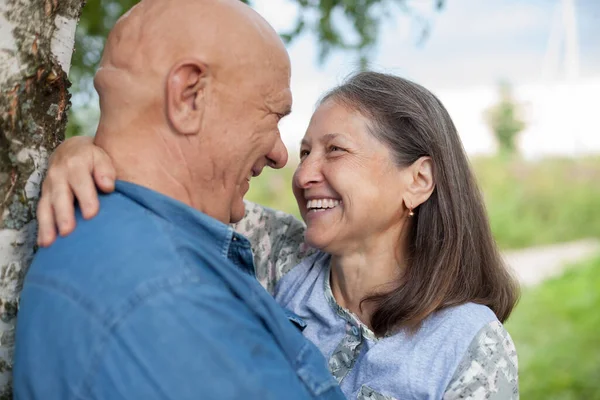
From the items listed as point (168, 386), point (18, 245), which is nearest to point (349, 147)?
point (18, 245)

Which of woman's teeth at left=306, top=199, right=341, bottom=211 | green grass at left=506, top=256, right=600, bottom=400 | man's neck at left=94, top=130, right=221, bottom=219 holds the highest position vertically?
man's neck at left=94, top=130, right=221, bottom=219

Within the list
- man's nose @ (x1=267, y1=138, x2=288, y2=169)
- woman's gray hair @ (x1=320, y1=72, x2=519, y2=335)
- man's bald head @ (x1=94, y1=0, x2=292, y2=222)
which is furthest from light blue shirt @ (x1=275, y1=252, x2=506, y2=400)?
man's bald head @ (x1=94, y1=0, x2=292, y2=222)

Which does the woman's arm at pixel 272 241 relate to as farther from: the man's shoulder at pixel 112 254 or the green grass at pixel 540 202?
the green grass at pixel 540 202

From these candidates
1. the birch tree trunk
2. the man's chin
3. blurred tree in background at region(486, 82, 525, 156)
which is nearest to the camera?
the birch tree trunk

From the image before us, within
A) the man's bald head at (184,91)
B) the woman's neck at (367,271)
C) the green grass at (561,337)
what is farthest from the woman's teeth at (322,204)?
the green grass at (561,337)

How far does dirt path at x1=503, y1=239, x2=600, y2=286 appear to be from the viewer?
319 inches

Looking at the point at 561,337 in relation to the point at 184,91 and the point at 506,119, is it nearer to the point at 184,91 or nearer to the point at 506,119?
the point at 184,91

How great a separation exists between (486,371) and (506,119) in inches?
473

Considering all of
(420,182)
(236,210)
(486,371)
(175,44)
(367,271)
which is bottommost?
(486,371)

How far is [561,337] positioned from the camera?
620cm

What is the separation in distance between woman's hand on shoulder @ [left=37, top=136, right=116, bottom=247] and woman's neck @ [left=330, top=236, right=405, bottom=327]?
105 cm

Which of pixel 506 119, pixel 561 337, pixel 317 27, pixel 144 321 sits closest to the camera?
pixel 144 321

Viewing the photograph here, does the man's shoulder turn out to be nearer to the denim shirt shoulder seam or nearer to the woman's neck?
the denim shirt shoulder seam

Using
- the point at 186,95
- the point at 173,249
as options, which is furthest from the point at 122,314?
the point at 186,95
